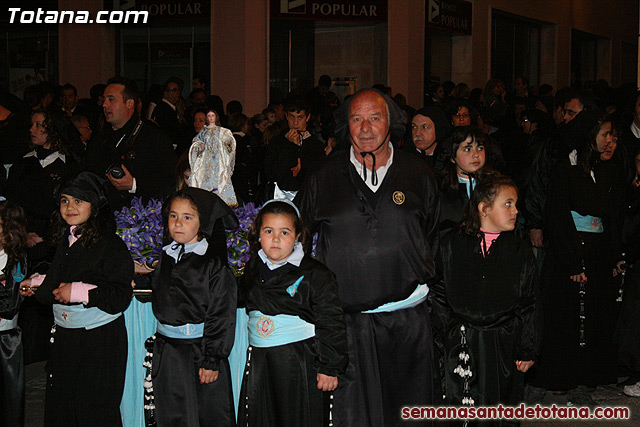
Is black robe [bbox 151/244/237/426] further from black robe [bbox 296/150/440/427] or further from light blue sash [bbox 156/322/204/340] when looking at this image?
black robe [bbox 296/150/440/427]

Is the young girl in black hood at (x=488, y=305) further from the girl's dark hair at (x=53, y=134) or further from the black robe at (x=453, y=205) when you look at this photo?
the girl's dark hair at (x=53, y=134)

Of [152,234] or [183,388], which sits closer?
[183,388]

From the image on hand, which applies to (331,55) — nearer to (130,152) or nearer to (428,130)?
(428,130)

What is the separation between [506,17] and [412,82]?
19.1ft

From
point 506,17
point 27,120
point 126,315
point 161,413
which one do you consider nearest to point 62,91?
point 27,120

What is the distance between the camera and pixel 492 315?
206 inches

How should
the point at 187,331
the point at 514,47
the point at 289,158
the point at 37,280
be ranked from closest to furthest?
the point at 187,331
the point at 37,280
the point at 289,158
the point at 514,47

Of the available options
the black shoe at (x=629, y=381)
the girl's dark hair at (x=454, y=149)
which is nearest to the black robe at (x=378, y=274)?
the girl's dark hair at (x=454, y=149)

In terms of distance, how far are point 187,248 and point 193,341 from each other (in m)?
0.56

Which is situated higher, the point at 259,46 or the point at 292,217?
the point at 259,46

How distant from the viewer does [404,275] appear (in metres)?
4.75

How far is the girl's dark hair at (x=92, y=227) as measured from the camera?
532cm

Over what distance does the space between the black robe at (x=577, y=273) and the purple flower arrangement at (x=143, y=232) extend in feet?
10.4

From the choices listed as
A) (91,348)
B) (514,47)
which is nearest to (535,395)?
(91,348)
